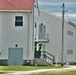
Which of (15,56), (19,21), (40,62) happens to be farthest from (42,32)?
(19,21)

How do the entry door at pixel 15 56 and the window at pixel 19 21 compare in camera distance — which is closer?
the window at pixel 19 21

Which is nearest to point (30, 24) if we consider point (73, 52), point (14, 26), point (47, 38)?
point (14, 26)

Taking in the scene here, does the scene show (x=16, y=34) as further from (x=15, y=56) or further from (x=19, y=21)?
Result: (x=15, y=56)

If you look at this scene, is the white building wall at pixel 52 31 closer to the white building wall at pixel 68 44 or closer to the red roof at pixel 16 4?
the white building wall at pixel 68 44

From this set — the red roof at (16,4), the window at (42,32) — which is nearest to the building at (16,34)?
the red roof at (16,4)

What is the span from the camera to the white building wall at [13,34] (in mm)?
52094

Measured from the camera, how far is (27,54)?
172 feet

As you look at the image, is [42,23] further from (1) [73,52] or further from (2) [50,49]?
(1) [73,52]

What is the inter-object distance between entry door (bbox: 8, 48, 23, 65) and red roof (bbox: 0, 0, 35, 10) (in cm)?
550

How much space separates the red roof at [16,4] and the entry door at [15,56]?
5.50 m

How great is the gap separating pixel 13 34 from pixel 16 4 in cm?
447

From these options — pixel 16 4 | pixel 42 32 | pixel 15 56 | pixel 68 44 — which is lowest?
pixel 15 56

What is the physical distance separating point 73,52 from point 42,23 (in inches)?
539

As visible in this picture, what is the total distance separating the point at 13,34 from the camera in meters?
52.1
